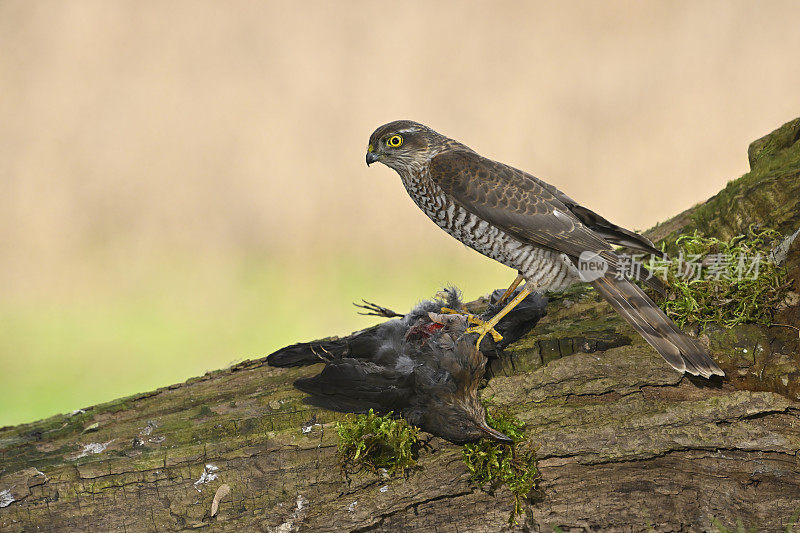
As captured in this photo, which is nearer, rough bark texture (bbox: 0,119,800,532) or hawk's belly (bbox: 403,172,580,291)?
rough bark texture (bbox: 0,119,800,532)

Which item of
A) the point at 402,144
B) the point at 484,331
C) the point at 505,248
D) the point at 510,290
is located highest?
the point at 402,144

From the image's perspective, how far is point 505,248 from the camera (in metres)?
Result: 4.06

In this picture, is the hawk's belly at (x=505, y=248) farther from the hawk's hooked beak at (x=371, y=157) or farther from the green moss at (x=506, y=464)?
the green moss at (x=506, y=464)

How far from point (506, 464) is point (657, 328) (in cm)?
127

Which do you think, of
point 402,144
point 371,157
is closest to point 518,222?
point 402,144

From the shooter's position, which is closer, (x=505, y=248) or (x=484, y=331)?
(x=484, y=331)

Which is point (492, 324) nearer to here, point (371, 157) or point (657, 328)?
point (657, 328)

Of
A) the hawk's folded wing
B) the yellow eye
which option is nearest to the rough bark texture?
the hawk's folded wing

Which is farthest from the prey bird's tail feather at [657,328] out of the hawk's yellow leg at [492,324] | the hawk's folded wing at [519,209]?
the hawk's yellow leg at [492,324]

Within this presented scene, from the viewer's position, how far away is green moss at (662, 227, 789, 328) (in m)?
3.66

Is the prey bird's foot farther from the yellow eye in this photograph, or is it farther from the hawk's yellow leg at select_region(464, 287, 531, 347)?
the yellow eye

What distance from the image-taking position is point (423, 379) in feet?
11.0

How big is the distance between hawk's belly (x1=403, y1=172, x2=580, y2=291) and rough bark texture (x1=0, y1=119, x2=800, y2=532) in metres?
0.58

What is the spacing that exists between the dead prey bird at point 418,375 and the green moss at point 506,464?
0.11 metres
